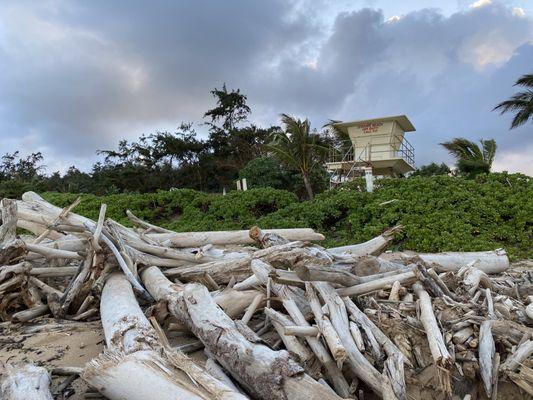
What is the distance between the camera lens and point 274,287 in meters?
2.97

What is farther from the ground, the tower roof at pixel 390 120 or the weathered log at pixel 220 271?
the tower roof at pixel 390 120

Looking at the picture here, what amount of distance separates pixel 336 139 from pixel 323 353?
21880mm

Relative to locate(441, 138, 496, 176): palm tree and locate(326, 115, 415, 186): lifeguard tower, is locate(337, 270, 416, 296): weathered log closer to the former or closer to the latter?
locate(326, 115, 415, 186): lifeguard tower

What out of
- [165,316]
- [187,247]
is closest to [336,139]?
[187,247]

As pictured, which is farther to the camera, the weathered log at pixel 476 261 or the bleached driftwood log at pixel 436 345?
the weathered log at pixel 476 261

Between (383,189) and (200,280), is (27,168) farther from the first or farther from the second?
(200,280)

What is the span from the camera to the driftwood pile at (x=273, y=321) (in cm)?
211

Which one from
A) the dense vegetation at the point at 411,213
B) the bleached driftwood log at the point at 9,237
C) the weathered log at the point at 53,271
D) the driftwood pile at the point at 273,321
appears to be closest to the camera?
the driftwood pile at the point at 273,321

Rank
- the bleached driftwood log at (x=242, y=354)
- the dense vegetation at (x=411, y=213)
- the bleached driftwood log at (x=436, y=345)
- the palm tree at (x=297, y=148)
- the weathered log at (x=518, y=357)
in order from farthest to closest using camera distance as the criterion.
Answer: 1. the palm tree at (x=297, y=148)
2. the dense vegetation at (x=411, y=213)
3. the weathered log at (x=518, y=357)
4. the bleached driftwood log at (x=436, y=345)
5. the bleached driftwood log at (x=242, y=354)

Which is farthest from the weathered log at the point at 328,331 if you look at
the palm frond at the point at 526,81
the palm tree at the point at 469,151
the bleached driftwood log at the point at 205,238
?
the palm frond at the point at 526,81

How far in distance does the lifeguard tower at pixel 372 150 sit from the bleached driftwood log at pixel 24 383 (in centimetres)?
1750

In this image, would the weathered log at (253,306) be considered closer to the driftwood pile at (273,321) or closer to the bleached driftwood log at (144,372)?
the driftwood pile at (273,321)

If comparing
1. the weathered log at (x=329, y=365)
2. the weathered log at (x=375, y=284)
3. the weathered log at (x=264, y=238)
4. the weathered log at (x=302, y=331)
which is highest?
the weathered log at (x=264, y=238)

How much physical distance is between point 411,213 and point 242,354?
A: 26.5 feet
